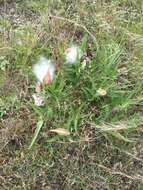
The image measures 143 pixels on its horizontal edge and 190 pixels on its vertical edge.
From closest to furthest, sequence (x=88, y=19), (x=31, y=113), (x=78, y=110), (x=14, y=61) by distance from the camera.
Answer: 1. (x=78, y=110)
2. (x=31, y=113)
3. (x=14, y=61)
4. (x=88, y=19)

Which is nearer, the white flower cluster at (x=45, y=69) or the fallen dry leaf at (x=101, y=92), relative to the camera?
the fallen dry leaf at (x=101, y=92)

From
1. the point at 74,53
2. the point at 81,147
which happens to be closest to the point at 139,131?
the point at 81,147

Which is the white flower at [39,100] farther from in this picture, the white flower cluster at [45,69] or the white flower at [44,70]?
the white flower at [44,70]

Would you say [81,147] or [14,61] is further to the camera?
[14,61]

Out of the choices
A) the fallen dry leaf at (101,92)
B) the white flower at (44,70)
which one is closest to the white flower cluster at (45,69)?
the white flower at (44,70)

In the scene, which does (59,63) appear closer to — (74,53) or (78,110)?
(74,53)

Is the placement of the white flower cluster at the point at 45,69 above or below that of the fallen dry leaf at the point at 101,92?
above

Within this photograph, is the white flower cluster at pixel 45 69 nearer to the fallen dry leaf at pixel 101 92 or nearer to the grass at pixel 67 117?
the grass at pixel 67 117
